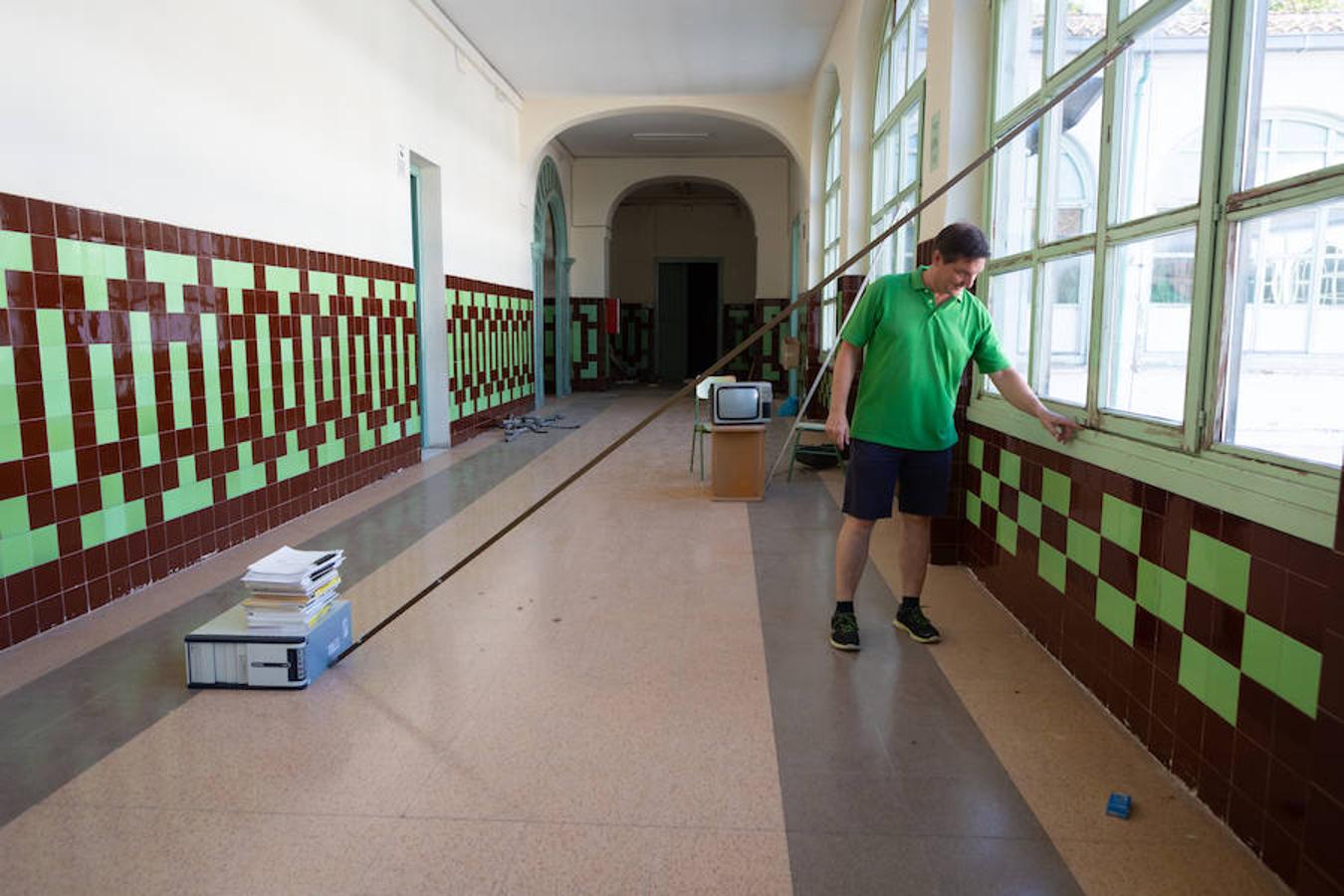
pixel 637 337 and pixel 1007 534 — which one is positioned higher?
pixel 637 337

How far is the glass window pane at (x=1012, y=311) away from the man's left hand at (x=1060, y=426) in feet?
2.24

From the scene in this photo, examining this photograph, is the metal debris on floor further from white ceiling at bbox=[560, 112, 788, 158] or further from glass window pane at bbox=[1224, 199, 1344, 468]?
glass window pane at bbox=[1224, 199, 1344, 468]

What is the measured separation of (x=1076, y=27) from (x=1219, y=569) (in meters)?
1.89

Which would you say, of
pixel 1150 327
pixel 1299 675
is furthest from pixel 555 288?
pixel 1299 675

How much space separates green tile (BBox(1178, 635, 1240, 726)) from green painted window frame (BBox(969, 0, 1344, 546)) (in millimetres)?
333

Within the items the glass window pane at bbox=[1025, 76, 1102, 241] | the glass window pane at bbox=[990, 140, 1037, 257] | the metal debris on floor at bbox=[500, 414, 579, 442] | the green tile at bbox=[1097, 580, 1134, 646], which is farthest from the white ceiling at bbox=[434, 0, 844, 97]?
the green tile at bbox=[1097, 580, 1134, 646]

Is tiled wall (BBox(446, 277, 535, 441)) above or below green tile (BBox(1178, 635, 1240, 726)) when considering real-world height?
above

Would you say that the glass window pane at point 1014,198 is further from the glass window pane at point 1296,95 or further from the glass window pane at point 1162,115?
the glass window pane at point 1296,95

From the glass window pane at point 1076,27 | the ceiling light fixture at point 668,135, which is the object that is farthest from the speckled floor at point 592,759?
the ceiling light fixture at point 668,135

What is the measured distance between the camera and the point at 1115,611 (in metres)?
2.46

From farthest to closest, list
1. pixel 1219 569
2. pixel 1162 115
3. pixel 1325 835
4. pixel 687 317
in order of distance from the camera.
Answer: pixel 687 317
pixel 1162 115
pixel 1219 569
pixel 1325 835

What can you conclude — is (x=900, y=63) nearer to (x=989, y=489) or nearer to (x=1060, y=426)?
(x=989, y=489)

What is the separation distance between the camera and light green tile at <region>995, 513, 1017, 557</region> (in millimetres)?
3285

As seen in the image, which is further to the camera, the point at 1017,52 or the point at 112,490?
the point at 1017,52
